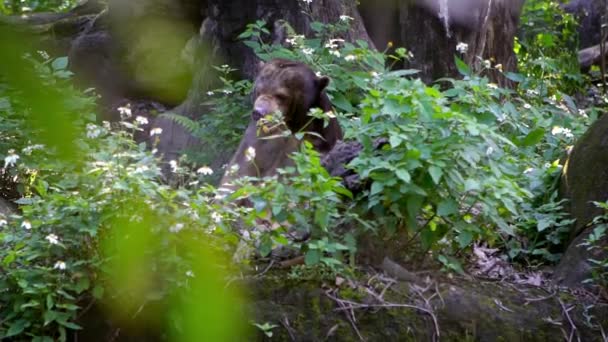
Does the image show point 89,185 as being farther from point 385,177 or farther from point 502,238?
point 502,238

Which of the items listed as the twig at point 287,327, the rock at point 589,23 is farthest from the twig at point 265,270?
the rock at point 589,23

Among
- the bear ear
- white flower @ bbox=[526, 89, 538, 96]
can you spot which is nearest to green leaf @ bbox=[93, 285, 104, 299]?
the bear ear

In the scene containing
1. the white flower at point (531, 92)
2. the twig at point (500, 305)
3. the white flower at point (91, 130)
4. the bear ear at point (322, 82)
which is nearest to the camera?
the white flower at point (91, 130)

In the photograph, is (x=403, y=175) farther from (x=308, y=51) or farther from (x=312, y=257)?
(x=308, y=51)

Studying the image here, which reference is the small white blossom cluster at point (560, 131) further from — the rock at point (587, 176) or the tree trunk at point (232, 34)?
the tree trunk at point (232, 34)

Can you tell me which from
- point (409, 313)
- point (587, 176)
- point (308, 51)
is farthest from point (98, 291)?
point (308, 51)

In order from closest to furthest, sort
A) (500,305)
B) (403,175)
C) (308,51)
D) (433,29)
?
1. (403,175)
2. (500,305)
3. (308,51)
4. (433,29)

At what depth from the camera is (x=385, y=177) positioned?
3.87 metres

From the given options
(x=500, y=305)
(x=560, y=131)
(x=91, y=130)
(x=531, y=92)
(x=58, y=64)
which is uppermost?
(x=91, y=130)

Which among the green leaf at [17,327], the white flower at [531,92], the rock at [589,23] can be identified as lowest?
the rock at [589,23]

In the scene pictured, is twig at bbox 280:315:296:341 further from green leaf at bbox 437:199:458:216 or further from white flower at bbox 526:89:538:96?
white flower at bbox 526:89:538:96

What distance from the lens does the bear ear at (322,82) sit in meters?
5.82

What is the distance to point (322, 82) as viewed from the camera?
5848 millimetres

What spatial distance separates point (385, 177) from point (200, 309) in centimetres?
301
